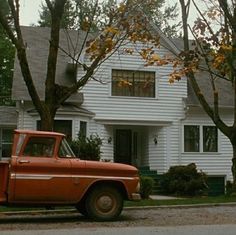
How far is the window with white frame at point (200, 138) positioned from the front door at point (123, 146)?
113 inches

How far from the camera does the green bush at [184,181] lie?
25703mm

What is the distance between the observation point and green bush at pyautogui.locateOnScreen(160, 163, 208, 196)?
25703mm

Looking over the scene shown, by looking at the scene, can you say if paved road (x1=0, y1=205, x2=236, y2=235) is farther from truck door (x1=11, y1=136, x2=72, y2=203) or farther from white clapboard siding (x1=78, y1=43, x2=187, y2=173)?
white clapboard siding (x1=78, y1=43, x2=187, y2=173)

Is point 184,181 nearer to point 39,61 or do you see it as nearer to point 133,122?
point 133,122

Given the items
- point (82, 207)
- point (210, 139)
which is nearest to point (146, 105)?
point (210, 139)

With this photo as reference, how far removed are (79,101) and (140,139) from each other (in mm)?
4847

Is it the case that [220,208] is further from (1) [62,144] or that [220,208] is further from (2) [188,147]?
(2) [188,147]

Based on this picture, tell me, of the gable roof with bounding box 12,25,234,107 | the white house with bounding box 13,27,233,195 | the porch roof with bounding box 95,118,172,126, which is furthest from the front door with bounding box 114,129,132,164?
the gable roof with bounding box 12,25,234,107

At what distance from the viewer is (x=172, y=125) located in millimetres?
28688

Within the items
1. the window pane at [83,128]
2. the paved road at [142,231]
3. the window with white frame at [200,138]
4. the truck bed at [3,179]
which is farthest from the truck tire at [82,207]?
the window with white frame at [200,138]

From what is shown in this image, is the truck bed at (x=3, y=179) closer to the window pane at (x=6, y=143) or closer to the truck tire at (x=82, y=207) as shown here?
the truck tire at (x=82, y=207)

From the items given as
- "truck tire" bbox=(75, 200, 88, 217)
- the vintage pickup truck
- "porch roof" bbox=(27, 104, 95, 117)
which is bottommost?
"truck tire" bbox=(75, 200, 88, 217)

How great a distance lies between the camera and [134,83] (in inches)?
1110

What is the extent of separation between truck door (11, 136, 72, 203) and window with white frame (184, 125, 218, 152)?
15.8m
